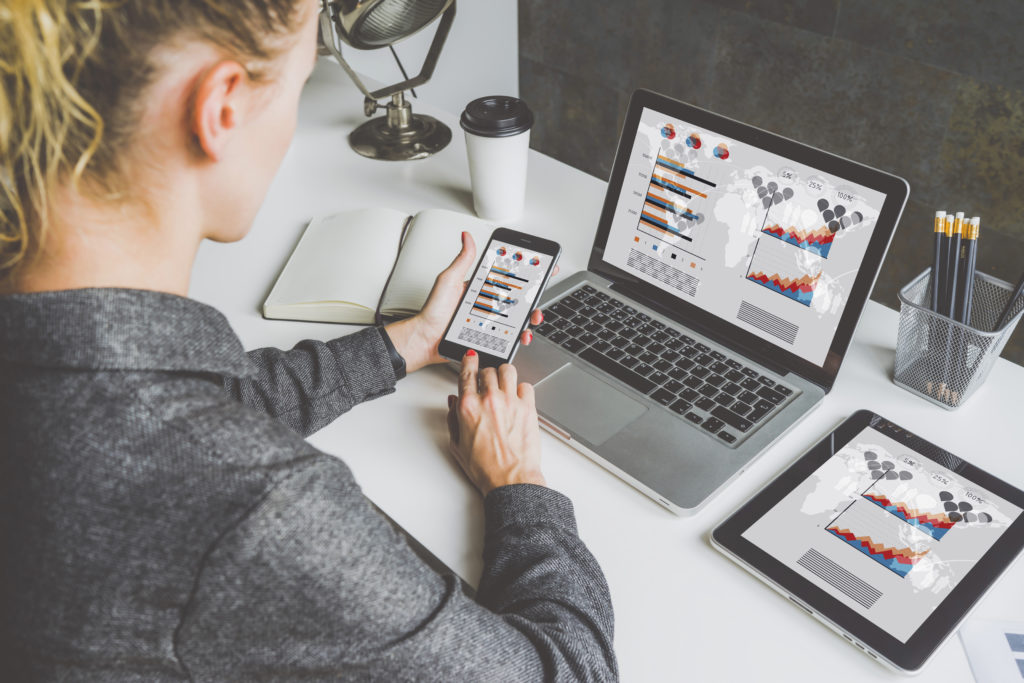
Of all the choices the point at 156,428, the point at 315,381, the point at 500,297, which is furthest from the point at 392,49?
the point at 156,428

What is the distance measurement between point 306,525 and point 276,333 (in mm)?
606

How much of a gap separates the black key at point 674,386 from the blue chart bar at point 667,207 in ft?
0.68

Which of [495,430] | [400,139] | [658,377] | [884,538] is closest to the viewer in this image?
[884,538]

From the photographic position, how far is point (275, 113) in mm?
631

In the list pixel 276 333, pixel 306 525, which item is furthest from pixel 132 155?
pixel 276 333

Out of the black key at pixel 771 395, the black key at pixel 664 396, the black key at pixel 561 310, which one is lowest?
the black key at pixel 664 396

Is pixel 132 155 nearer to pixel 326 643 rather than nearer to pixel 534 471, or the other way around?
pixel 326 643

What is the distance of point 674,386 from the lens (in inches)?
37.2

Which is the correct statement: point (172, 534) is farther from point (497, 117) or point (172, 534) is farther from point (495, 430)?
point (497, 117)

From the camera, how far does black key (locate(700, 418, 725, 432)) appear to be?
89 centimetres

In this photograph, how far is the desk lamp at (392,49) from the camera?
134 centimetres

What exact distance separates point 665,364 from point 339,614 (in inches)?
21.5

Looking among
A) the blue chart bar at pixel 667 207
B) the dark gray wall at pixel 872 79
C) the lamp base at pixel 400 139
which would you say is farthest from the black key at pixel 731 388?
the dark gray wall at pixel 872 79

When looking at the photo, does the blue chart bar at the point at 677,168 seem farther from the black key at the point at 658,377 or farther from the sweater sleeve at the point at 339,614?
the sweater sleeve at the point at 339,614
